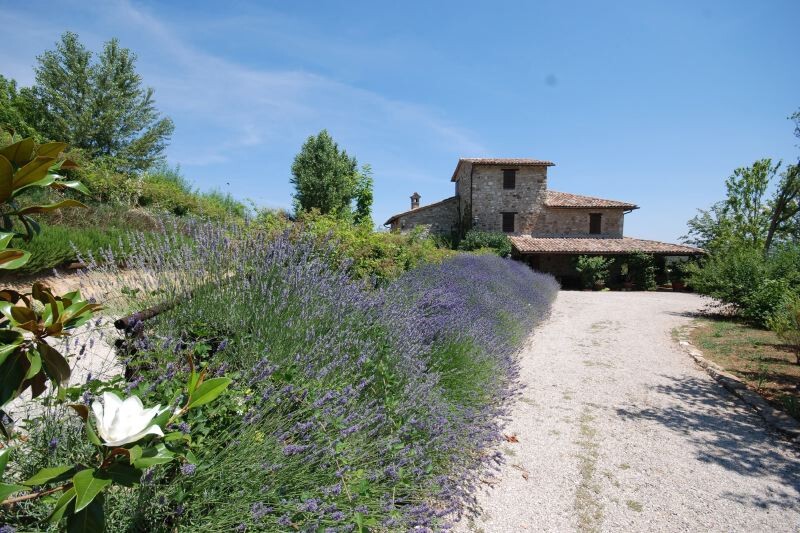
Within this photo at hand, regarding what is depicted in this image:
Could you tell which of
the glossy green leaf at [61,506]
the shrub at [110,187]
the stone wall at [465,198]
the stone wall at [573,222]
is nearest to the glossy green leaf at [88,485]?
the glossy green leaf at [61,506]

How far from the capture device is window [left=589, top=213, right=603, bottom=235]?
2309 centimetres

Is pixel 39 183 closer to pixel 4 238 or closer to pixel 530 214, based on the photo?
pixel 4 238

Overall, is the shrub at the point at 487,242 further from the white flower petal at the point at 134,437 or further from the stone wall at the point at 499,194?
the white flower petal at the point at 134,437

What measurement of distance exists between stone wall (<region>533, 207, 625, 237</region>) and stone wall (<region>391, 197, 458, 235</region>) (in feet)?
14.6

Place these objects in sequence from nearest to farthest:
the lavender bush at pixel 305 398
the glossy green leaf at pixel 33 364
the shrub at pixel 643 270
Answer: the glossy green leaf at pixel 33 364 < the lavender bush at pixel 305 398 < the shrub at pixel 643 270

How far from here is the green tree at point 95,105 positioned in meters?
21.8

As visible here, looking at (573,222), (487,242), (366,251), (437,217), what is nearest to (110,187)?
(366,251)

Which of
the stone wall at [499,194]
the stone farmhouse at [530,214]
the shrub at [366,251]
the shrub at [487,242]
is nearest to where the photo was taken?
the shrub at [366,251]

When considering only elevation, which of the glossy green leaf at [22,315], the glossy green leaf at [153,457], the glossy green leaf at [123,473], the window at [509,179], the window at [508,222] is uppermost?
the window at [509,179]

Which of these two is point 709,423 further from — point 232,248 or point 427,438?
point 232,248

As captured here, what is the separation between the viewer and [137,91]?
2430cm

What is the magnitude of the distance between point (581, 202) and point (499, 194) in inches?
182

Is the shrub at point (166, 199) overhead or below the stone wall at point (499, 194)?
below

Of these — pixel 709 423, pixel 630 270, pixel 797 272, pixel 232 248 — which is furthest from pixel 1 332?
pixel 630 270
